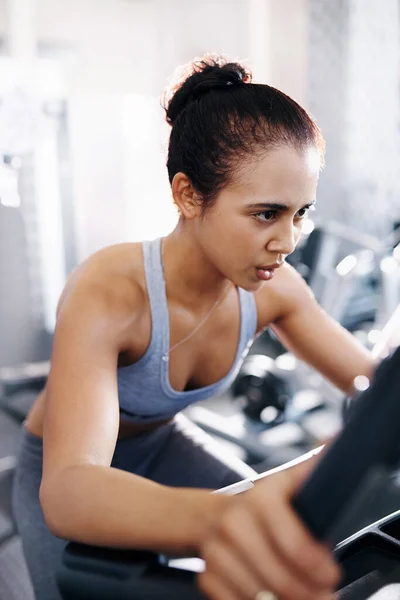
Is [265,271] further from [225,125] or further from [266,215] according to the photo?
[225,125]

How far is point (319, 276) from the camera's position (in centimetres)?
220

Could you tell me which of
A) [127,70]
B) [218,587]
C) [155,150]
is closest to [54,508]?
[218,587]

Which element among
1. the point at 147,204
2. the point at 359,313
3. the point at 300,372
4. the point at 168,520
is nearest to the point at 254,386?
the point at 300,372

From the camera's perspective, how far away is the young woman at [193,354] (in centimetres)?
32

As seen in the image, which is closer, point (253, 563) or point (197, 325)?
point (253, 563)

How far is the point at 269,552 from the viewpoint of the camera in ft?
1.01

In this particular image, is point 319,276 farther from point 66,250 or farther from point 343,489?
point 343,489

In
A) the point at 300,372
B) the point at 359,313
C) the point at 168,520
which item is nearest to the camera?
the point at 168,520

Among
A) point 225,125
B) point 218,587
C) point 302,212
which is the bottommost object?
point 218,587

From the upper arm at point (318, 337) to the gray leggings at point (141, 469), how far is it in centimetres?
22

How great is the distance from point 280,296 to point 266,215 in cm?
27

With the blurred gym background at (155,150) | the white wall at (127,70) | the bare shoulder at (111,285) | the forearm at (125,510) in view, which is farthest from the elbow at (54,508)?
the white wall at (127,70)

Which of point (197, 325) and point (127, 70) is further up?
point (127, 70)

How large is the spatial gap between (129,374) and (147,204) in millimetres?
1992
